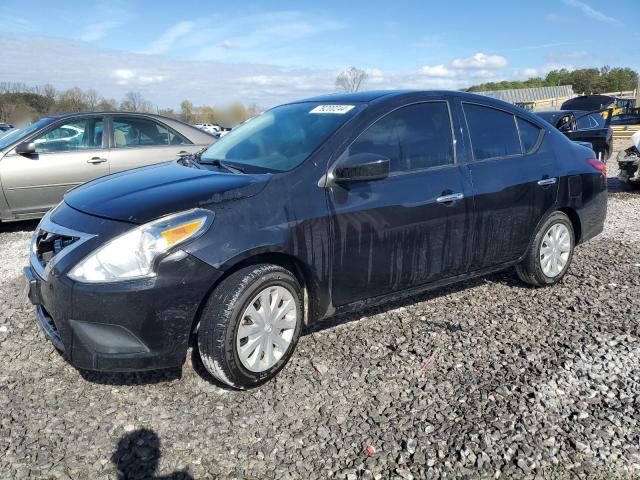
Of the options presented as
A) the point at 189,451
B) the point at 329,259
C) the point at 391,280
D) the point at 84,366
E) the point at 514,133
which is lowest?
the point at 189,451

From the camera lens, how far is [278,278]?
2914 mm

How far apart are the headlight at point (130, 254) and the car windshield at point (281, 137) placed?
0.86 meters

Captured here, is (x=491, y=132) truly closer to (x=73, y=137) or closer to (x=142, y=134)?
(x=142, y=134)

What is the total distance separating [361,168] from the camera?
3084 millimetres

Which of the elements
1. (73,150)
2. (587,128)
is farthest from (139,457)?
(587,128)

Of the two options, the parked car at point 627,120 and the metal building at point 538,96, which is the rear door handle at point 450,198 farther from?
the metal building at point 538,96

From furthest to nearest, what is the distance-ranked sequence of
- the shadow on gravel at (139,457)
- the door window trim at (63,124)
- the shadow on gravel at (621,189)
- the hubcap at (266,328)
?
the shadow on gravel at (621,189)
the door window trim at (63,124)
the hubcap at (266,328)
the shadow on gravel at (139,457)

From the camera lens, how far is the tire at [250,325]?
2740mm

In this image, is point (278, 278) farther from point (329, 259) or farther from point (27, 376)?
point (27, 376)

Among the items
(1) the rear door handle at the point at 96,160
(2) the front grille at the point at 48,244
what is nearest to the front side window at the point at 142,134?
(1) the rear door handle at the point at 96,160

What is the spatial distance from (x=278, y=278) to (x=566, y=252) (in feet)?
9.81

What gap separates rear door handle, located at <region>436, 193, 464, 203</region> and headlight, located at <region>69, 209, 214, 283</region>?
1.81 meters

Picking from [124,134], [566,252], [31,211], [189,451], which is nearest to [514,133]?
[566,252]

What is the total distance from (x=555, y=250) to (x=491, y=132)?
1.28 metres
